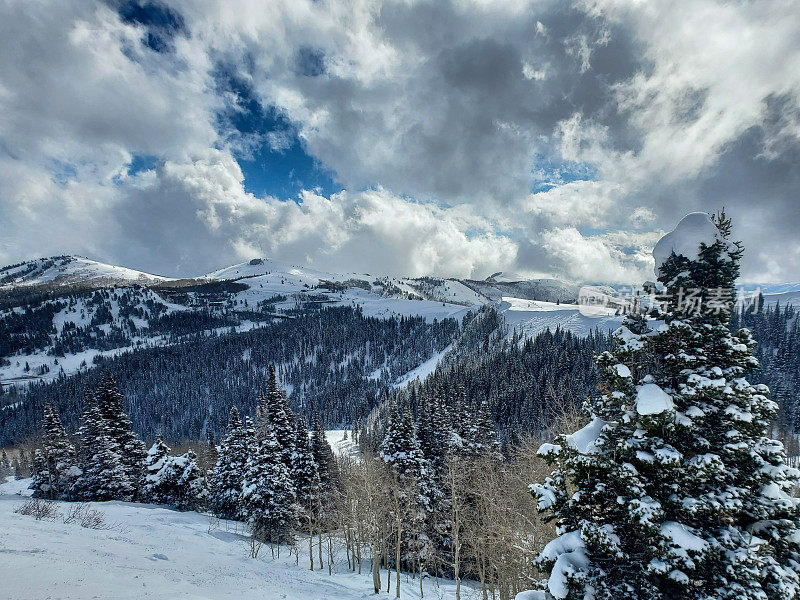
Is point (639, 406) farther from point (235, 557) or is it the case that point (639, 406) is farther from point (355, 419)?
point (355, 419)

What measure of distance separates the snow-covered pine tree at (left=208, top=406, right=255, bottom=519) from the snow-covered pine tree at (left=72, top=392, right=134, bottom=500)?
9.16 meters

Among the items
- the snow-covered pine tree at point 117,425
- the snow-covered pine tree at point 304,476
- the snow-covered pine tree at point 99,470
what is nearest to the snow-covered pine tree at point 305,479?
the snow-covered pine tree at point 304,476

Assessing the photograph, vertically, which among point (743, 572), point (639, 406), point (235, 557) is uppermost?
point (639, 406)

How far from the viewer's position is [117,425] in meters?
39.6

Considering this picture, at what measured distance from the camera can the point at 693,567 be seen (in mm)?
6129

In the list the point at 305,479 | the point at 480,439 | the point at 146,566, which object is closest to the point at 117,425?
the point at 305,479

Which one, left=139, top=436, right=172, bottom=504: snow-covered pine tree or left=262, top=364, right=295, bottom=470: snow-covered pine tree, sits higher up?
left=262, top=364, right=295, bottom=470: snow-covered pine tree

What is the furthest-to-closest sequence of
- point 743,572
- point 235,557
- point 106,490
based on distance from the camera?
point 106,490
point 235,557
point 743,572

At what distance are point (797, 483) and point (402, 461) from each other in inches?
1166

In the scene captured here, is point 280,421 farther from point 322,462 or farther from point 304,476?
point 322,462

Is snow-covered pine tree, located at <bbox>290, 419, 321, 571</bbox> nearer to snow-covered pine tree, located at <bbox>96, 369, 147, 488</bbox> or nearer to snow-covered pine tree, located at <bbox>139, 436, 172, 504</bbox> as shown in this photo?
snow-covered pine tree, located at <bbox>139, 436, 172, 504</bbox>

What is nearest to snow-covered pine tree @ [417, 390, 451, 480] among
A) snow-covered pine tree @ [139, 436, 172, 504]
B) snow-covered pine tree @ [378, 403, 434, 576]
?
snow-covered pine tree @ [378, 403, 434, 576]

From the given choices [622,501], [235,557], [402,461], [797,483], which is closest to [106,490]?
[235,557]

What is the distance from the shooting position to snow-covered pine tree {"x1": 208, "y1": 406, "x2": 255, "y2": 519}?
3704 cm
